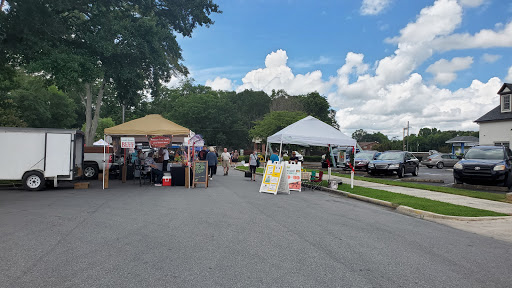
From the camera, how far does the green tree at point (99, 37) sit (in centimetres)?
1596

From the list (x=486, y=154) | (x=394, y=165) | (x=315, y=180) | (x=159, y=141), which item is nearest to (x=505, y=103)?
(x=394, y=165)

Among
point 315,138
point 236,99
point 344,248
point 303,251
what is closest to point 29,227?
point 303,251

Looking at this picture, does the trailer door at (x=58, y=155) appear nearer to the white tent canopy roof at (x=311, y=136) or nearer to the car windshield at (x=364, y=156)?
the white tent canopy roof at (x=311, y=136)

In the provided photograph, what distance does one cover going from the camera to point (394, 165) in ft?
75.6

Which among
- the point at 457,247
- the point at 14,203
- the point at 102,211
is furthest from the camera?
the point at 14,203

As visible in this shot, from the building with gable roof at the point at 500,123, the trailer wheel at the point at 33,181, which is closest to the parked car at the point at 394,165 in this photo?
the building with gable roof at the point at 500,123

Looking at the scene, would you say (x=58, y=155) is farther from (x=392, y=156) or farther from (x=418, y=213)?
(x=392, y=156)

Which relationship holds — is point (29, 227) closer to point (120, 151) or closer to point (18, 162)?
point (18, 162)

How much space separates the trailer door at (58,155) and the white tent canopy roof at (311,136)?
28.7 ft

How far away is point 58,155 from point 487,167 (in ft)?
58.6

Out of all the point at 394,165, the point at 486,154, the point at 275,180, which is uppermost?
the point at 486,154

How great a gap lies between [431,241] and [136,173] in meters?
15.9

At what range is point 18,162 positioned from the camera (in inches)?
591

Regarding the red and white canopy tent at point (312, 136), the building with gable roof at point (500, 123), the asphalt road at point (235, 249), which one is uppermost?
the building with gable roof at point (500, 123)
